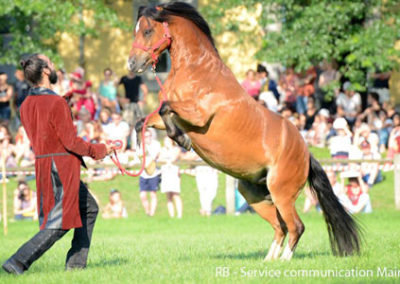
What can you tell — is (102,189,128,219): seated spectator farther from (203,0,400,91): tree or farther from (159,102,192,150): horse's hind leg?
(159,102,192,150): horse's hind leg

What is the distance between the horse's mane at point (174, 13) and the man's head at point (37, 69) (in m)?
1.28

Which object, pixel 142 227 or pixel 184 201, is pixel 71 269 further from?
pixel 184 201

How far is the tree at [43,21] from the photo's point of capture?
21.7 metres

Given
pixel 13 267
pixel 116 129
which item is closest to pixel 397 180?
pixel 116 129

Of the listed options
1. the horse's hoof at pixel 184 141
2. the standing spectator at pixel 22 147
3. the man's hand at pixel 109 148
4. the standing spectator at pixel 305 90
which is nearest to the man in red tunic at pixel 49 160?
the man's hand at pixel 109 148

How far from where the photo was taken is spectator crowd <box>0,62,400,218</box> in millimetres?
16234

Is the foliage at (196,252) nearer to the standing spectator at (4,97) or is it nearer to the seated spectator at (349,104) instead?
the seated spectator at (349,104)

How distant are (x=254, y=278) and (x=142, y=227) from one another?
7.48 m

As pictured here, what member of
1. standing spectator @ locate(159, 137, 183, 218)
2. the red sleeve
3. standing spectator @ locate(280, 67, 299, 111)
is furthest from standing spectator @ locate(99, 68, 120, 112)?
the red sleeve

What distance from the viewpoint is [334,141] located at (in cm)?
1727

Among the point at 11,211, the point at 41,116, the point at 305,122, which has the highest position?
the point at 41,116

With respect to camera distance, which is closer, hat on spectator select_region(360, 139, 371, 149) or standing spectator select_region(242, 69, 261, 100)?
hat on spectator select_region(360, 139, 371, 149)

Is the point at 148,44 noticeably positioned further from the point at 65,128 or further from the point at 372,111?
the point at 372,111

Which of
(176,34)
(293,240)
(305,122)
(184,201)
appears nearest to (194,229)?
(184,201)
